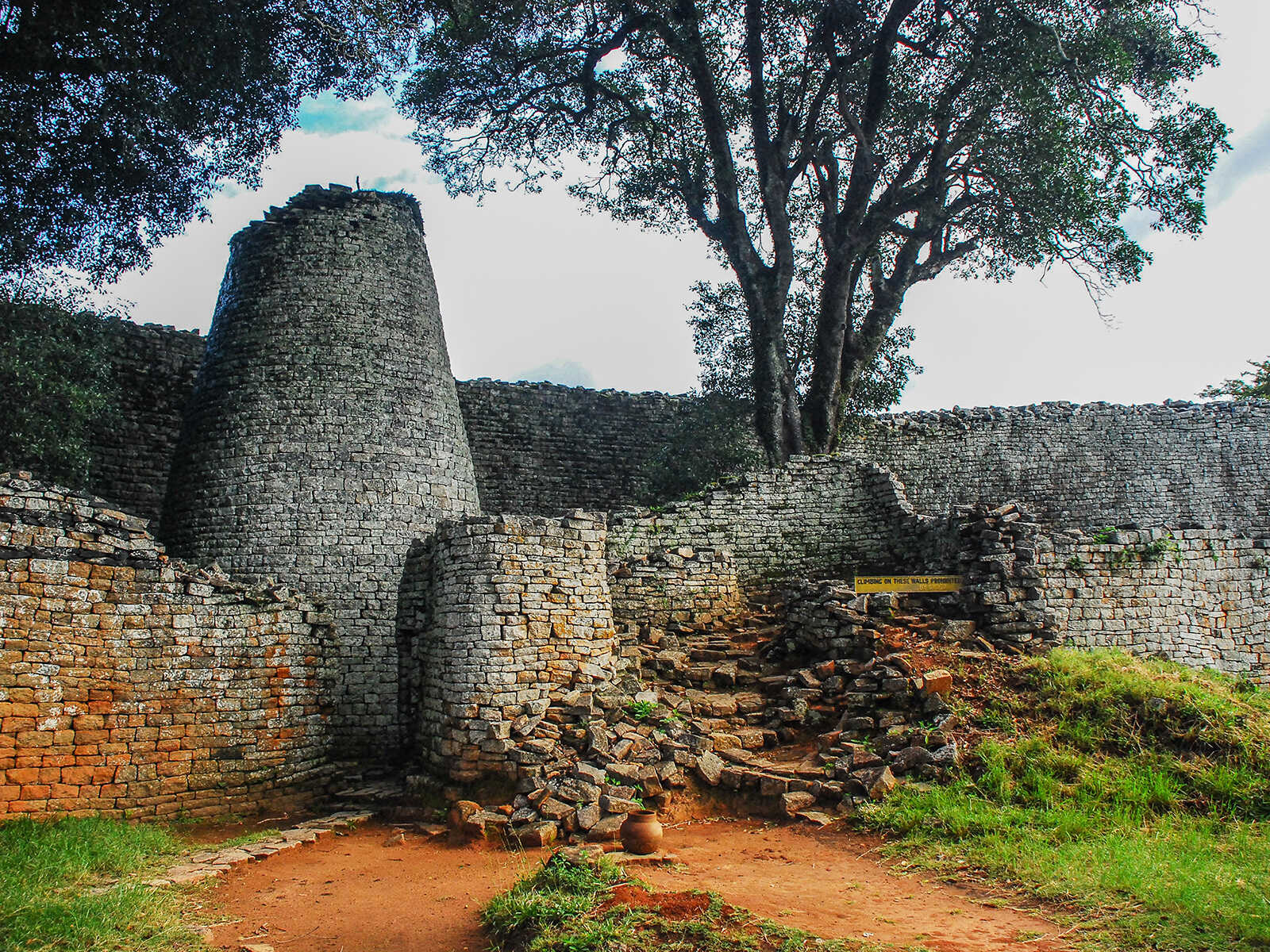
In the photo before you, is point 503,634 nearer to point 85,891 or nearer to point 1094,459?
point 85,891

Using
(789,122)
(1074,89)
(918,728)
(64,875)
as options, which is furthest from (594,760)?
(1074,89)

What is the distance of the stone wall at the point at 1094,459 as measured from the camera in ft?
56.5

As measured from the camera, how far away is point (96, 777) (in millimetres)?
7426

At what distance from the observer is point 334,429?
10383 millimetres

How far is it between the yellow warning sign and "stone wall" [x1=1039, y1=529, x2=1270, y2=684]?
3.31 ft

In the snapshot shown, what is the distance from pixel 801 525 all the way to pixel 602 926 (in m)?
8.38

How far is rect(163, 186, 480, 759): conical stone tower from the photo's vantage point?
9.82 metres

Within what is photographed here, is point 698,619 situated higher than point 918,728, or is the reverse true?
point 698,619

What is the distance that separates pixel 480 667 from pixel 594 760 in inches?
57.3

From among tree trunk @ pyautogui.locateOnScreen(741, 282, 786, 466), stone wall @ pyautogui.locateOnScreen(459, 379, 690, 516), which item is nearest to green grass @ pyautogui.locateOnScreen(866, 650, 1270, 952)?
tree trunk @ pyautogui.locateOnScreen(741, 282, 786, 466)

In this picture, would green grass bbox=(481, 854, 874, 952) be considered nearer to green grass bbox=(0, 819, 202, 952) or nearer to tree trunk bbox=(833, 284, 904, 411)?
green grass bbox=(0, 819, 202, 952)

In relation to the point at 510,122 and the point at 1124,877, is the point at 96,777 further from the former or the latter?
the point at 510,122

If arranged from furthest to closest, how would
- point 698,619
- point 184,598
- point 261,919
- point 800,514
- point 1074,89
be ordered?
point 1074,89, point 800,514, point 698,619, point 184,598, point 261,919

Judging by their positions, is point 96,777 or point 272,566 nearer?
point 96,777
